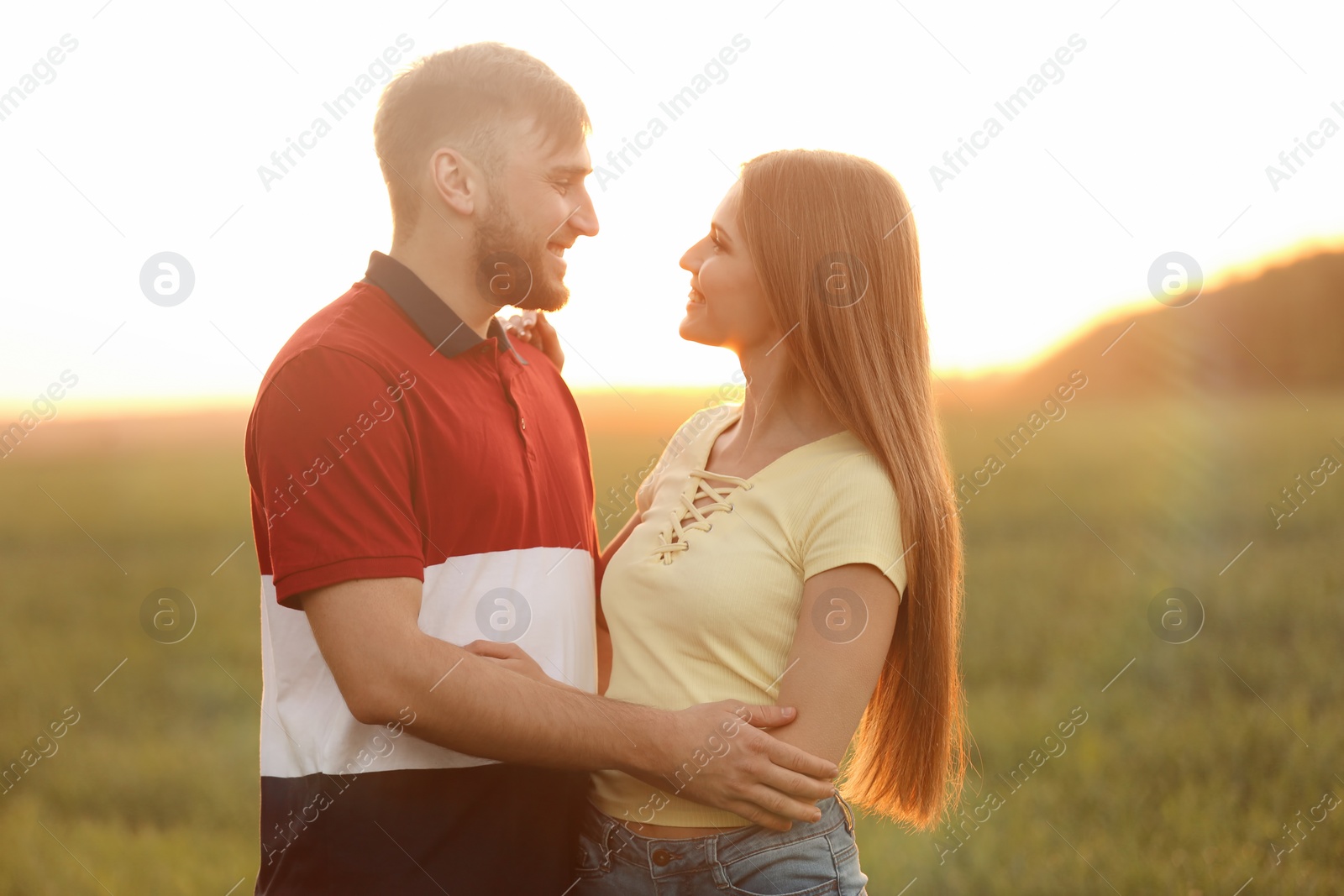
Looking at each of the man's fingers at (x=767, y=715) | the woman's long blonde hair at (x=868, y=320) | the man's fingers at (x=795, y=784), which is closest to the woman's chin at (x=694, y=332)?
the woman's long blonde hair at (x=868, y=320)

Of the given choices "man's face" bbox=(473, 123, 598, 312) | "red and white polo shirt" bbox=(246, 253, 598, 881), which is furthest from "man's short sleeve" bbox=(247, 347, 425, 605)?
"man's face" bbox=(473, 123, 598, 312)

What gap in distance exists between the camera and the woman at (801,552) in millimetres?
1933

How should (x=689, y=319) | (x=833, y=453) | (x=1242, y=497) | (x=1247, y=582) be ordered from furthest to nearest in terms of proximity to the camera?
1. (x=1242, y=497)
2. (x=1247, y=582)
3. (x=689, y=319)
4. (x=833, y=453)

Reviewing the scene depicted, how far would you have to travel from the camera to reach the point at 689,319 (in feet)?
7.68

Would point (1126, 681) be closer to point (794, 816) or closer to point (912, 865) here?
point (912, 865)

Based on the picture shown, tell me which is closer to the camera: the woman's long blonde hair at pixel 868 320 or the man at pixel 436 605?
the man at pixel 436 605

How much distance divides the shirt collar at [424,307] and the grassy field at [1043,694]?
4.31 ft

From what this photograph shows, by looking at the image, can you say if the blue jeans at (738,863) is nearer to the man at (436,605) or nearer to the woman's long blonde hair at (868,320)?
the man at (436,605)

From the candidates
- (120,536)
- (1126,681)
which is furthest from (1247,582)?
(120,536)

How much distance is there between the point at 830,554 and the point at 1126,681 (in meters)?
6.22

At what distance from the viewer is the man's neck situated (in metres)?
2.34

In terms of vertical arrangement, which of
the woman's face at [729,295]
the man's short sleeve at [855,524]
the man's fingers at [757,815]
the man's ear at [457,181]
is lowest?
the man's fingers at [757,815]

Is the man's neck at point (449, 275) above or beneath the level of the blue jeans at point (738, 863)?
above

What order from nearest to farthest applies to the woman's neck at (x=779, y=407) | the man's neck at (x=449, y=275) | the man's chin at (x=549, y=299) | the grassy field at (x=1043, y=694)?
1. the woman's neck at (x=779, y=407)
2. the man's neck at (x=449, y=275)
3. the man's chin at (x=549, y=299)
4. the grassy field at (x=1043, y=694)
